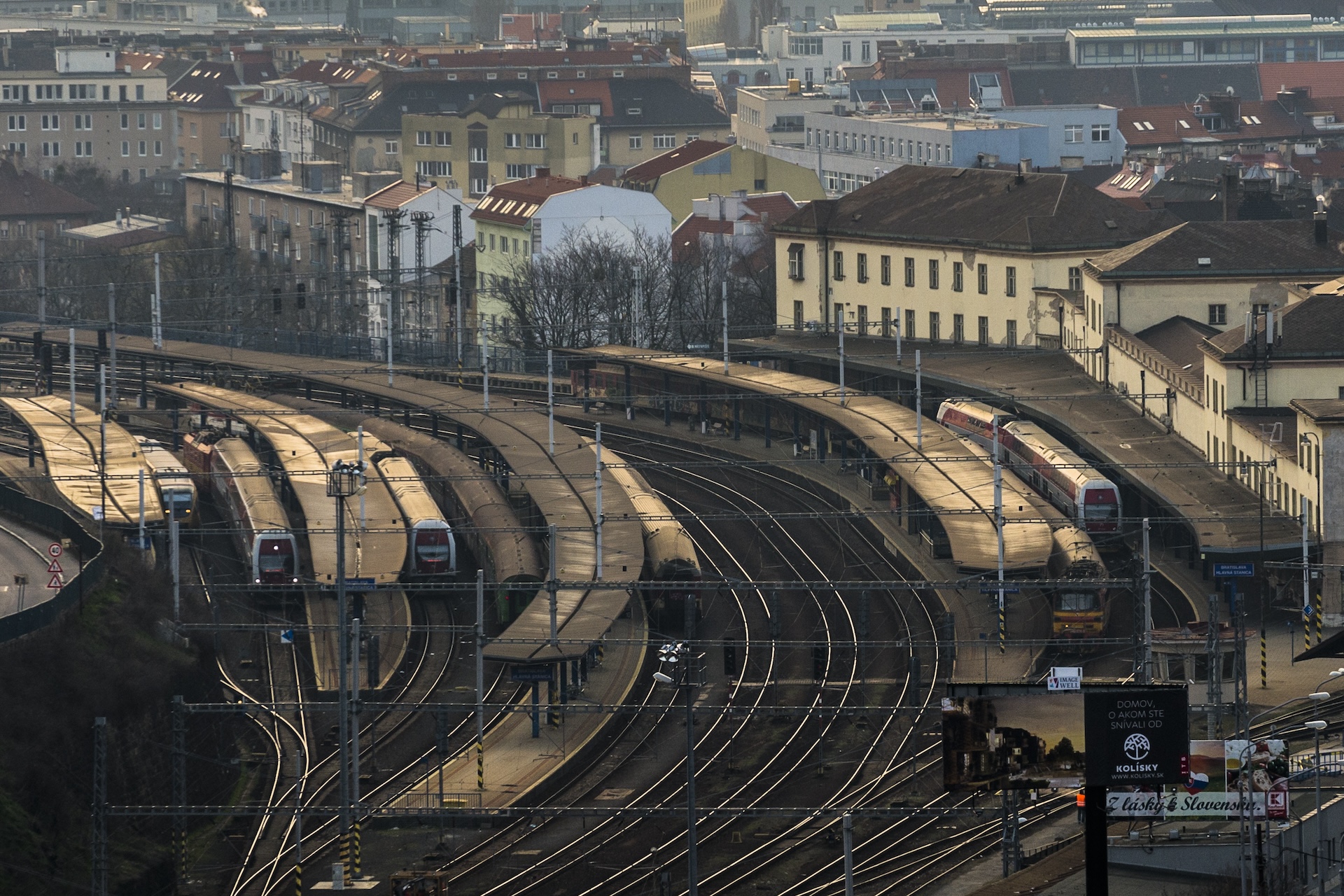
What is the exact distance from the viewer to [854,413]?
74.6m

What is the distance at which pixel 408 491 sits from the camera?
68812 mm

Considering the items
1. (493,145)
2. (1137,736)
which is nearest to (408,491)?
(1137,736)

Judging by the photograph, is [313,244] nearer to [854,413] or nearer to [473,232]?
[473,232]

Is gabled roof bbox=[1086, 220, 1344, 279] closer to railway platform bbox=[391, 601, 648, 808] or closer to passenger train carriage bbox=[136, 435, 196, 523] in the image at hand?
passenger train carriage bbox=[136, 435, 196, 523]

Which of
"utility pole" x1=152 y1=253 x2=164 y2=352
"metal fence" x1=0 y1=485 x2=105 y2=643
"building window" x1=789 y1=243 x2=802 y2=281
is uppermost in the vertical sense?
"building window" x1=789 y1=243 x2=802 y2=281

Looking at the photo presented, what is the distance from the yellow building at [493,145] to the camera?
135000 mm

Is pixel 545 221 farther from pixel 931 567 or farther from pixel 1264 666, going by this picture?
pixel 1264 666

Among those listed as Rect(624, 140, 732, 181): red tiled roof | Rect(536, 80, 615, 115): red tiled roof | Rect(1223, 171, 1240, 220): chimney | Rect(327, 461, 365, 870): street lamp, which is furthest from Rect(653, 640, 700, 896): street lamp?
Rect(536, 80, 615, 115): red tiled roof

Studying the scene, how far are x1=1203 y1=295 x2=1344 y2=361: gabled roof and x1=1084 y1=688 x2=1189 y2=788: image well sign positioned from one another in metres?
31.8

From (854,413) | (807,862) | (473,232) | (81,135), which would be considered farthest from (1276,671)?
(81,135)

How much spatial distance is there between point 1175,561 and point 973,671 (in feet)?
39.1

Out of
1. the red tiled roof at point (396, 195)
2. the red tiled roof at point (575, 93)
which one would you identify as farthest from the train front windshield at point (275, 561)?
the red tiled roof at point (575, 93)

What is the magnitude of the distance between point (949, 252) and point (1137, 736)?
5403cm

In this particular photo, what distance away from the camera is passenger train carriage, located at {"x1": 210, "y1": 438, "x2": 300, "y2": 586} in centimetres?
6188
